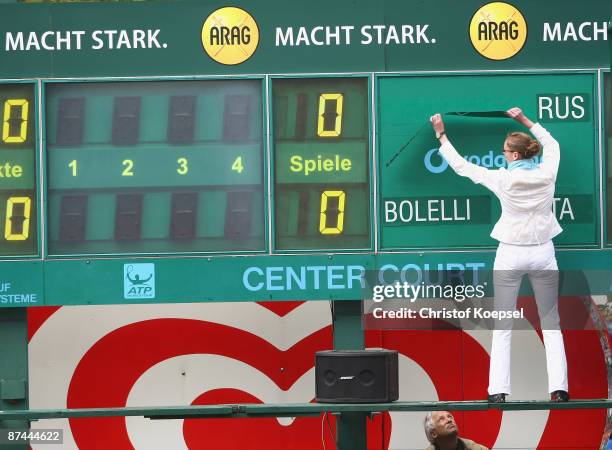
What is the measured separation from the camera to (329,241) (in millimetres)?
11109

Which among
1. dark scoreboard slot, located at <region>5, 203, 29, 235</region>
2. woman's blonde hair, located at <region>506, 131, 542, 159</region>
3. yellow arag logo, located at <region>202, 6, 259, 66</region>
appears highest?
yellow arag logo, located at <region>202, 6, 259, 66</region>

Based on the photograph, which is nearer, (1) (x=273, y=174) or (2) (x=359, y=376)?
(2) (x=359, y=376)

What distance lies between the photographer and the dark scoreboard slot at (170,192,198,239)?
11133mm

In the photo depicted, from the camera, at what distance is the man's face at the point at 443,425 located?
11148 millimetres

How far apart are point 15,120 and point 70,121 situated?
42 centimetres

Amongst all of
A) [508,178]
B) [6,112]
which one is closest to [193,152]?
[6,112]

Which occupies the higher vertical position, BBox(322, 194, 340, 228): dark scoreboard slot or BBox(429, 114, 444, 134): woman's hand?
BBox(429, 114, 444, 134): woman's hand

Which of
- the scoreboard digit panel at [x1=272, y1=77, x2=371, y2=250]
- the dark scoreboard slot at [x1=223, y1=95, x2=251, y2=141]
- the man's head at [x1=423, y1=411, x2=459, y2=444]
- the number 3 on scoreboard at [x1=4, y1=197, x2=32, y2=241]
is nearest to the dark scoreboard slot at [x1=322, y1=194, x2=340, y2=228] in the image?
the scoreboard digit panel at [x1=272, y1=77, x2=371, y2=250]

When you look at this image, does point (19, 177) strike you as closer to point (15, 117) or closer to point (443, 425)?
point (15, 117)

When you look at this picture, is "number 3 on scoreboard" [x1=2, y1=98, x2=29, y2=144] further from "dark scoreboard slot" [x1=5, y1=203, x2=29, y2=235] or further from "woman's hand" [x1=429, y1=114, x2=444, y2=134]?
"woman's hand" [x1=429, y1=114, x2=444, y2=134]

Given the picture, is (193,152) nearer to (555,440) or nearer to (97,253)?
(97,253)

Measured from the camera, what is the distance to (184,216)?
439 inches

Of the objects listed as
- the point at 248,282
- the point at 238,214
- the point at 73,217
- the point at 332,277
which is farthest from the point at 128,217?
the point at 332,277

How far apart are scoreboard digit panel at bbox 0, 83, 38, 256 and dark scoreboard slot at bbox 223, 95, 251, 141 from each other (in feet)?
4.87
